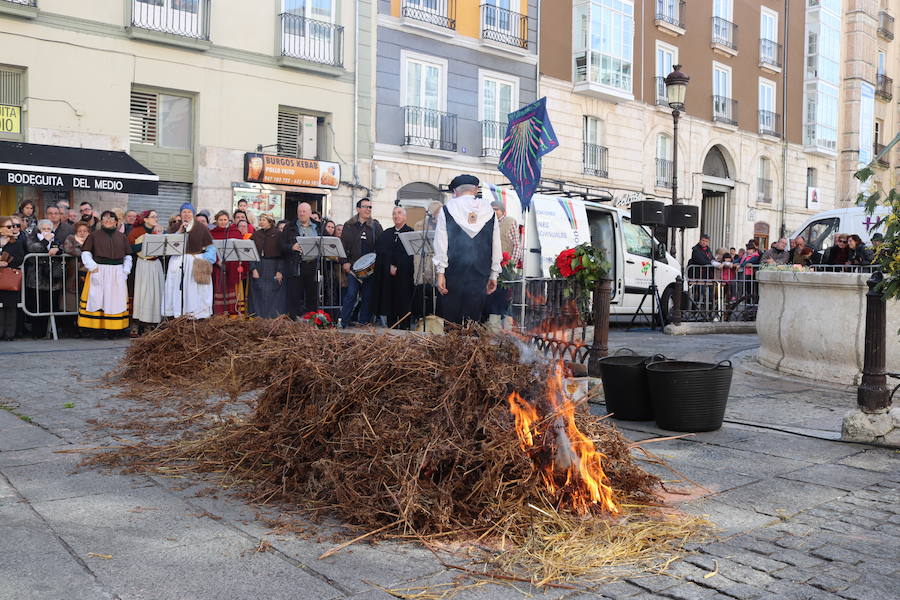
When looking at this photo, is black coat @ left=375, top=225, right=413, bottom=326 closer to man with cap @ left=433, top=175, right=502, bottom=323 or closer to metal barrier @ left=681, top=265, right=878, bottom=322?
man with cap @ left=433, top=175, right=502, bottom=323

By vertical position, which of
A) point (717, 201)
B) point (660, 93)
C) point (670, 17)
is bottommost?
point (717, 201)

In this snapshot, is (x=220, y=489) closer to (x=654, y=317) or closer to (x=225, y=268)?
(x=225, y=268)

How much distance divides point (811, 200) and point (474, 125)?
67.7 ft

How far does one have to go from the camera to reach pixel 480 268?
781 centimetres

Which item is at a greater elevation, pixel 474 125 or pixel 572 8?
pixel 572 8

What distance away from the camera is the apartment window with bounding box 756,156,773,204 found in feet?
116

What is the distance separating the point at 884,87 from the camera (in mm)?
43625

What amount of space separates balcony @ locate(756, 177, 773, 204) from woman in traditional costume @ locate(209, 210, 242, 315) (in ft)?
88.7

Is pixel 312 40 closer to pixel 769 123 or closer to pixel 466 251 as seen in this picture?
pixel 466 251

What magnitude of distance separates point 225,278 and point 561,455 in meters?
9.88

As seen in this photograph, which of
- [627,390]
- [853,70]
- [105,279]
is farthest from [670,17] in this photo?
[627,390]

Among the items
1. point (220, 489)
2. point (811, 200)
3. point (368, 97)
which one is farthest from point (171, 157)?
point (811, 200)

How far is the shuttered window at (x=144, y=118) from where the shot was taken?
18.0m

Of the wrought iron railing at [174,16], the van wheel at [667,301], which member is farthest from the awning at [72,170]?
the van wheel at [667,301]
